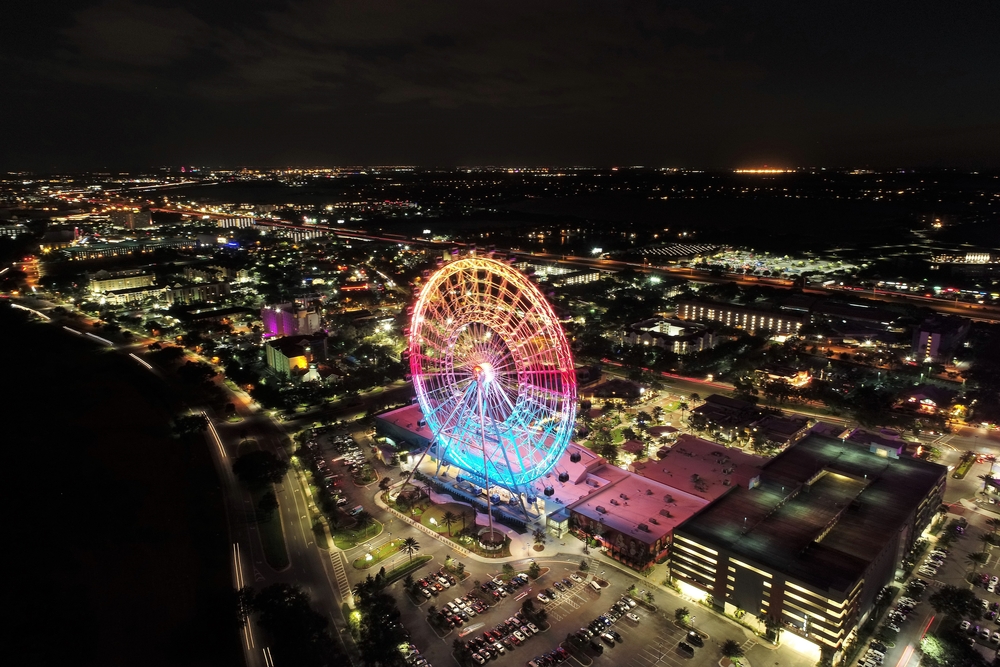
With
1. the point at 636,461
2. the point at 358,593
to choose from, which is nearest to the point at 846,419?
the point at 636,461

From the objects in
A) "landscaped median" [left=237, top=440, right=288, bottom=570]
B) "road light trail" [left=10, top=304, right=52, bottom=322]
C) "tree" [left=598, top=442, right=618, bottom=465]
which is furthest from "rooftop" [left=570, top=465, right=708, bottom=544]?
"road light trail" [left=10, top=304, right=52, bottom=322]

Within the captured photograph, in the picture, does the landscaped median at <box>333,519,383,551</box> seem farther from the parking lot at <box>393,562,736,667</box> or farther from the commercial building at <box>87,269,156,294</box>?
the commercial building at <box>87,269,156,294</box>

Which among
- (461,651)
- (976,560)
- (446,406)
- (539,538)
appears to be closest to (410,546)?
(539,538)

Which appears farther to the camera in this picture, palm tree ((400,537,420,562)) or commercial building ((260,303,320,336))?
commercial building ((260,303,320,336))

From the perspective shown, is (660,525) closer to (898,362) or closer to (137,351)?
(898,362)

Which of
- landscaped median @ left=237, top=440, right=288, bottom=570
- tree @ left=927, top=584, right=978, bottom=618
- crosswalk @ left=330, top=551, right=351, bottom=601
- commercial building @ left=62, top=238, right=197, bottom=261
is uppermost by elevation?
commercial building @ left=62, top=238, right=197, bottom=261

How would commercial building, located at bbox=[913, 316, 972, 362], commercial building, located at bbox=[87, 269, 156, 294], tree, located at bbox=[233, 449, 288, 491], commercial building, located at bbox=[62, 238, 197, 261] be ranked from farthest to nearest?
commercial building, located at bbox=[62, 238, 197, 261] < commercial building, located at bbox=[87, 269, 156, 294] < commercial building, located at bbox=[913, 316, 972, 362] < tree, located at bbox=[233, 449, 288, 491]
